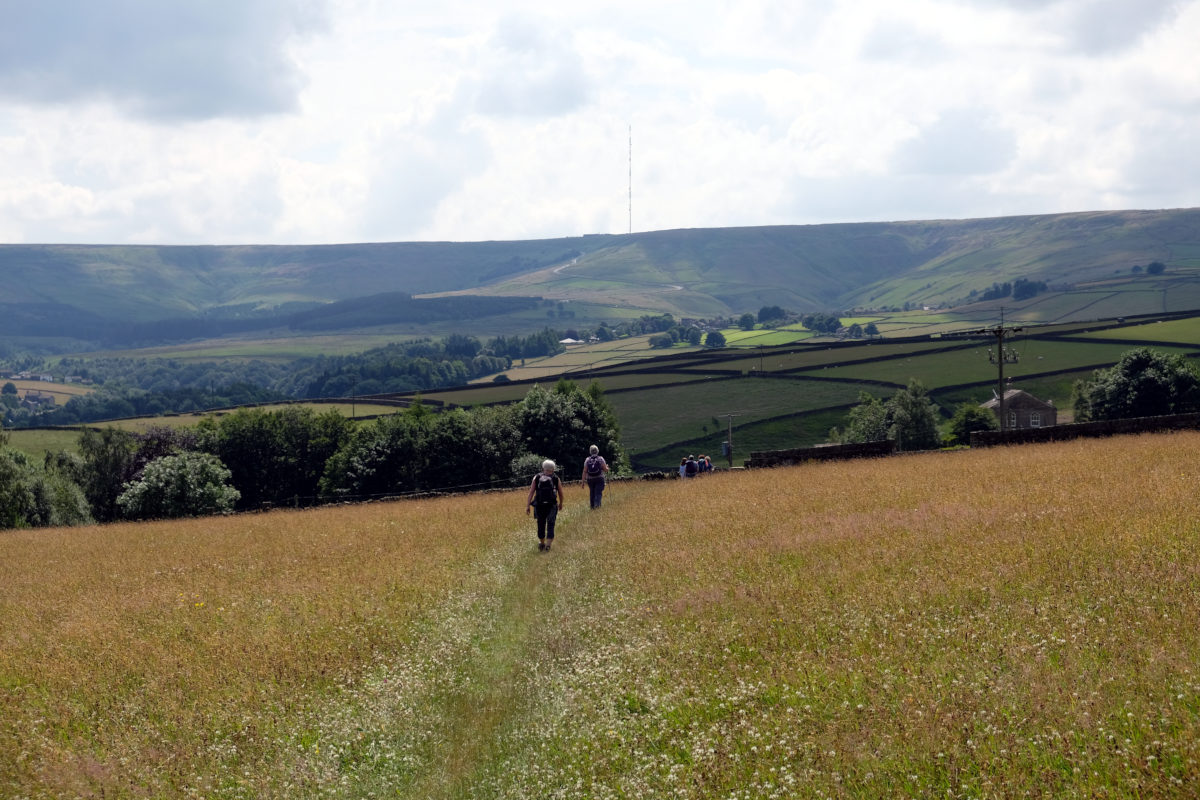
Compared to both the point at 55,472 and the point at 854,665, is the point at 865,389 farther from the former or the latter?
the point at 854,665

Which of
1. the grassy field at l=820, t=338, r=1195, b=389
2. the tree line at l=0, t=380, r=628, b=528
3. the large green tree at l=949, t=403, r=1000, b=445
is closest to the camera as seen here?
the tree line at l=0, t=380, r=628, b=528

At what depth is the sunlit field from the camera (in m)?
8.52

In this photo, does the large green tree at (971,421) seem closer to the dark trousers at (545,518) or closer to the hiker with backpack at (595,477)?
the hiker with backpack at (595,477)

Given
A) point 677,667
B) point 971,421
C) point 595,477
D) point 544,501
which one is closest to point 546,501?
point 544,501

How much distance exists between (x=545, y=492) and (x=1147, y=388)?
93353 millimetres

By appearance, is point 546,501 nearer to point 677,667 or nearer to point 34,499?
point 677,667

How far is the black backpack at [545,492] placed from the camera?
24.1m

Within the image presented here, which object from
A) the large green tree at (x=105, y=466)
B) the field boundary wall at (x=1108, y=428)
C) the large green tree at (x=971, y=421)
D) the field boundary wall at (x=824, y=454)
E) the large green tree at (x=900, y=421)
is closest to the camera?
the field boundary wall at (x=1108, y=428)

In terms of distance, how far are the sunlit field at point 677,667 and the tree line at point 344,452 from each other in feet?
186

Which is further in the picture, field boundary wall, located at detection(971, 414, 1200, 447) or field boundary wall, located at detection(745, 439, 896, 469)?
field boundary wall, located at detection(745, 439, 896, 469)

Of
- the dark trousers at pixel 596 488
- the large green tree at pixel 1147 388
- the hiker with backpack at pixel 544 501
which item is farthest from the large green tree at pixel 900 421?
the hiker with backpack at pixel 544 501

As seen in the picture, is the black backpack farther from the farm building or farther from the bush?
the farm building

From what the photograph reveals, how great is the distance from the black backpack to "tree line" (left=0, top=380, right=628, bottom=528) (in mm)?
49479

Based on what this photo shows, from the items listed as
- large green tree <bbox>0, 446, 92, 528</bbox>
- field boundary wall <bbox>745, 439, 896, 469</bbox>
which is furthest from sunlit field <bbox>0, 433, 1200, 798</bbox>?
large green tree <bbox>0, 446, 92, 528</bbox>
